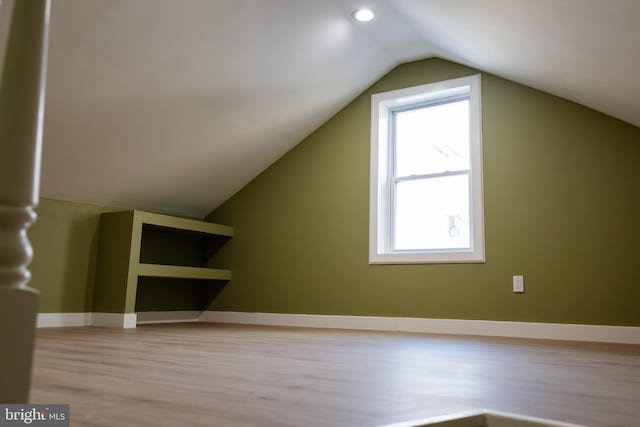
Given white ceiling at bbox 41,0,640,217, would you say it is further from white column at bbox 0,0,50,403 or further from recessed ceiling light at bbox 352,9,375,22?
white column at bbox 0,0,50,403

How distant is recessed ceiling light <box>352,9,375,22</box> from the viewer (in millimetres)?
3668

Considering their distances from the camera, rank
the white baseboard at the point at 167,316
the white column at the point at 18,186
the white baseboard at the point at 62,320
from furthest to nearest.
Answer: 1. the white baseboard at the point at 167,316
2. the white baseboard at the point at 62,320
3. the white column at the point at 18,186

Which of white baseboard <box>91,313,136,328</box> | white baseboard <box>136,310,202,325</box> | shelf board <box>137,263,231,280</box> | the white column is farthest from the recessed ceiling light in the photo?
the white column

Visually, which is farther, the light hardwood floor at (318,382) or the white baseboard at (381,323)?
the white baseboard at (381,323)

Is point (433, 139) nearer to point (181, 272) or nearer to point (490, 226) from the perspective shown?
point (490, 226)

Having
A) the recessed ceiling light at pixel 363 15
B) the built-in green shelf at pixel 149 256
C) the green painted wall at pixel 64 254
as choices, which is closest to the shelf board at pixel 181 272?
the built-in green shelf at pixel 149 256

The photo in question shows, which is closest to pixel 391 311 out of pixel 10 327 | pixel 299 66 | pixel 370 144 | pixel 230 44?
pixel 370 144

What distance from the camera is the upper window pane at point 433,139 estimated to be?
430 cm

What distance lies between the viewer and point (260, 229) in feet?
16.6

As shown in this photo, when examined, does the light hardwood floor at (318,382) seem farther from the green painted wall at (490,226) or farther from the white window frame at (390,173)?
the white window frame at (390,173)

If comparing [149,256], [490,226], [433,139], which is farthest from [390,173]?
[149,256]

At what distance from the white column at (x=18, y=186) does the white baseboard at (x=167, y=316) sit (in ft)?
13.8

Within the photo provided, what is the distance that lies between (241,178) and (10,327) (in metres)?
4.57

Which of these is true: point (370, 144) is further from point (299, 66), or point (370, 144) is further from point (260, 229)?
point (260, 229)
